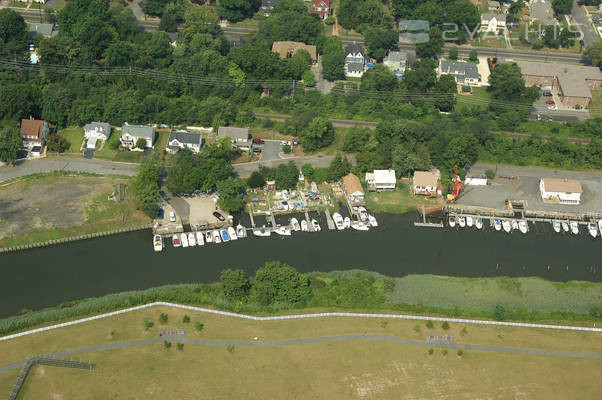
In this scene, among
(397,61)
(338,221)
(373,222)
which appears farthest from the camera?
(397,61)

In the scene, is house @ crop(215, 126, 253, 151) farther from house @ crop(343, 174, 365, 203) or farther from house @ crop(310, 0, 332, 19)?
house @ crop(310, 0, 332, 19)

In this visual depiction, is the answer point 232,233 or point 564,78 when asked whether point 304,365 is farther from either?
point 564,78

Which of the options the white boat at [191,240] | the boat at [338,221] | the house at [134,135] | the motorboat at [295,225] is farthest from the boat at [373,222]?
the house at [134,135]

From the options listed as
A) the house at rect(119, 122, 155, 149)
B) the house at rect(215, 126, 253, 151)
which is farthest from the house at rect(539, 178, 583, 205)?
the house at rect(119, 122, 155, 149)

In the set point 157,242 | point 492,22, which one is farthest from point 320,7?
point 157,242

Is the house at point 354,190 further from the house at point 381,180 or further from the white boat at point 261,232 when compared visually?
the white boat at point 261,232

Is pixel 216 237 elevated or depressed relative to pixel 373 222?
elevated
